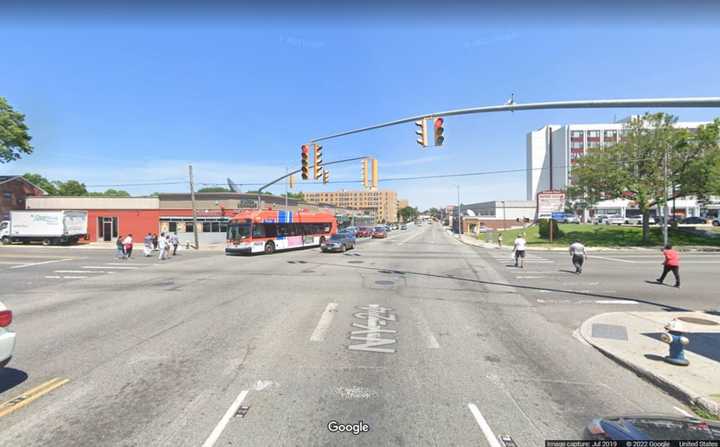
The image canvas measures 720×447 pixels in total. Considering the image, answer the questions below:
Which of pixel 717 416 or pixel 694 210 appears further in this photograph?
pixel 694 210

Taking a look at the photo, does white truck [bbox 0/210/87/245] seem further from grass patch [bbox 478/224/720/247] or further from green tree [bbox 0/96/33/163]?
grass patch [bbox 478/224/720/247]

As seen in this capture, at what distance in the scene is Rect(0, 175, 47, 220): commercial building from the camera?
4019cm

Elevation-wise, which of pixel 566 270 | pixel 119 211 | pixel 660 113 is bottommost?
pixel 566 270

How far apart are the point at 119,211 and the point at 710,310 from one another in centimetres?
4868

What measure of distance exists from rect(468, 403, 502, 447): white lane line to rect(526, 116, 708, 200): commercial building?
96.0 metres

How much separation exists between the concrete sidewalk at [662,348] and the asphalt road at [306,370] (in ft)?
0.88

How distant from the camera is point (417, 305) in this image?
9812 mm

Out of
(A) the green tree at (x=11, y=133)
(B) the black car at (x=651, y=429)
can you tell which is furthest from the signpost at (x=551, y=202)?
(A) the green tree at (x=11, y=133)

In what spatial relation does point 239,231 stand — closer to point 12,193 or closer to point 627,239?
point 627,239

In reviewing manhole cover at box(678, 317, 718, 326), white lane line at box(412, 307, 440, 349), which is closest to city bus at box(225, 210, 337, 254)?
white lane line at box(412, 307, 440, 349)

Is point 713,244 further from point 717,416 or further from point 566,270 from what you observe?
point 717,416

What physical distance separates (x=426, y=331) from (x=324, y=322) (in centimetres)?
241

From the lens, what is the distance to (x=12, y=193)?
136ft

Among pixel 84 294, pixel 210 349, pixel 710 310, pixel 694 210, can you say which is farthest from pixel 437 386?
pixel 694 210
